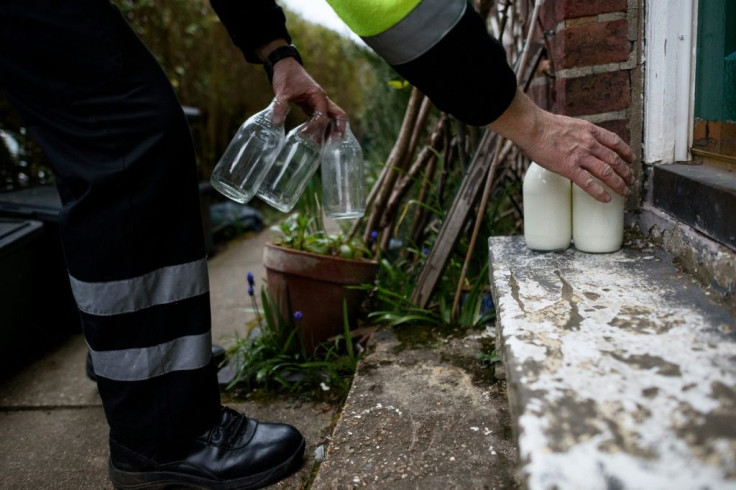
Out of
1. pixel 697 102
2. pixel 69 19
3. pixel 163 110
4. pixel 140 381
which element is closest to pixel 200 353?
pixel 140 381

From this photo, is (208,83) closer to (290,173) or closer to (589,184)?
(290,173)

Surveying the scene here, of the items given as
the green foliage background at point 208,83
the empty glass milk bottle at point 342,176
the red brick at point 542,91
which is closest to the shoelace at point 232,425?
the empty glass milk bottle at point 342,176

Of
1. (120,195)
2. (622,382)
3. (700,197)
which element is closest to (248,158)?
(120,195)

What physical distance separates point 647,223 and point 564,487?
1009 millimetres

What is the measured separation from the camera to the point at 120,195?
Answer: 3.94ft

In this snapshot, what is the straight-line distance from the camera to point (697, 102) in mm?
1360

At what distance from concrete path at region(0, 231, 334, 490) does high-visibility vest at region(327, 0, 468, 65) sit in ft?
3.27

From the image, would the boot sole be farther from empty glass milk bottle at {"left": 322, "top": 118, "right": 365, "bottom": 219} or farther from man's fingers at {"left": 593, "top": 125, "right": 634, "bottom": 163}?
man's fingers at {"left": 593, "top": 125, "right": 634, "bottom": 163}

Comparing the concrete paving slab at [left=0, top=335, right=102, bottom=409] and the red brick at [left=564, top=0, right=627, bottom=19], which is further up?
the red brick at [left=564, top=0, right=627, bottom=19]

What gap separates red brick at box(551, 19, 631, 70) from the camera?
4.87 feet

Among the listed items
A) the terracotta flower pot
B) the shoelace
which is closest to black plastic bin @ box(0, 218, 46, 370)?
the terracotta flower pot

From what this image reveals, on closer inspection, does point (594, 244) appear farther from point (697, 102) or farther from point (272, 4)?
point (272, 4)

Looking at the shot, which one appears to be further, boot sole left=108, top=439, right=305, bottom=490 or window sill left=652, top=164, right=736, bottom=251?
boot sole left=108, top=439, right=305, bottom=490

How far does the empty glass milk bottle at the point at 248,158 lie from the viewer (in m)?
1.73
